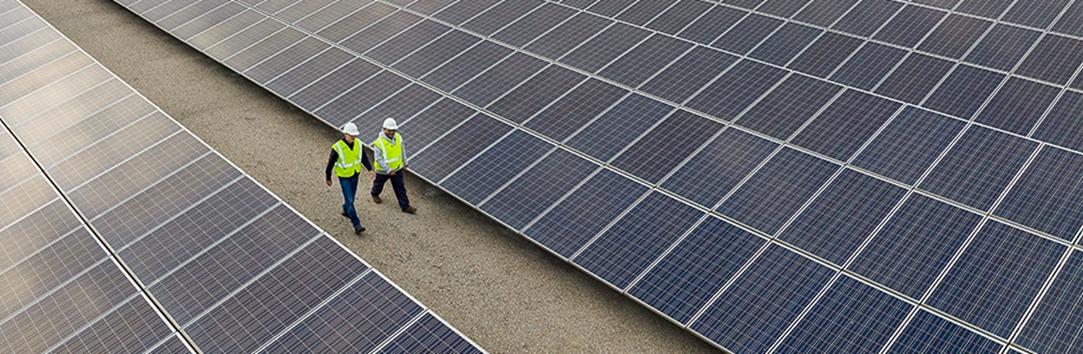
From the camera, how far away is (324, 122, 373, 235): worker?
12031 mm

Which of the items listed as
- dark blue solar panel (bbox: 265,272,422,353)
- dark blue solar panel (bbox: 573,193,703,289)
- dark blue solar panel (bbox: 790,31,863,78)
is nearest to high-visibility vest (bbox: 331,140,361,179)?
dark blue solar panel (bbox: 265,272,422,353)

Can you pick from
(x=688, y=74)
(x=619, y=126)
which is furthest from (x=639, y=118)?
(x=688, y=74)

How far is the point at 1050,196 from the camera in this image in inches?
421

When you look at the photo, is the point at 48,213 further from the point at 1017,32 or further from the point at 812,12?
the point at 1017,32

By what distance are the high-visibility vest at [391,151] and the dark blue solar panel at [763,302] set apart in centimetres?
557

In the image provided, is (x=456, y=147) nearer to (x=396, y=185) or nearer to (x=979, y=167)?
(x=396, y=185)

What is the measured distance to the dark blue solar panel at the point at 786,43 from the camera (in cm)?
1463

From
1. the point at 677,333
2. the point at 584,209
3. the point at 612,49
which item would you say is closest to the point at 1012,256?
the point at 677,333

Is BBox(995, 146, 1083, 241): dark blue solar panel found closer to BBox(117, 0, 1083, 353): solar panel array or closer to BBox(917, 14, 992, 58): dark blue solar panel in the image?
BBox(117, 0, 1083, 353): solar panel array

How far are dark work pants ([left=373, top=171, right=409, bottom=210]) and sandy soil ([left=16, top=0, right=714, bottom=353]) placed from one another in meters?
0.29

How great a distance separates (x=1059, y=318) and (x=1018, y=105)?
473 centimetres

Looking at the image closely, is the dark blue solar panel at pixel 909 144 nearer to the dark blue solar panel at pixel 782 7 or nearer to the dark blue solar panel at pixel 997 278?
the dark blue solar panel at pixel 997 278

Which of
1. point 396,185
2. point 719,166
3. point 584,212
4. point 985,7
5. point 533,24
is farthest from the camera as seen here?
point 533,24

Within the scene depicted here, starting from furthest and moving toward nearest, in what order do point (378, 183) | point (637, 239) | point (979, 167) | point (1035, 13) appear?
1. point (1035, 13)
2. point (378, 183)
3. point (979, 167)
4. point (637, 239)
